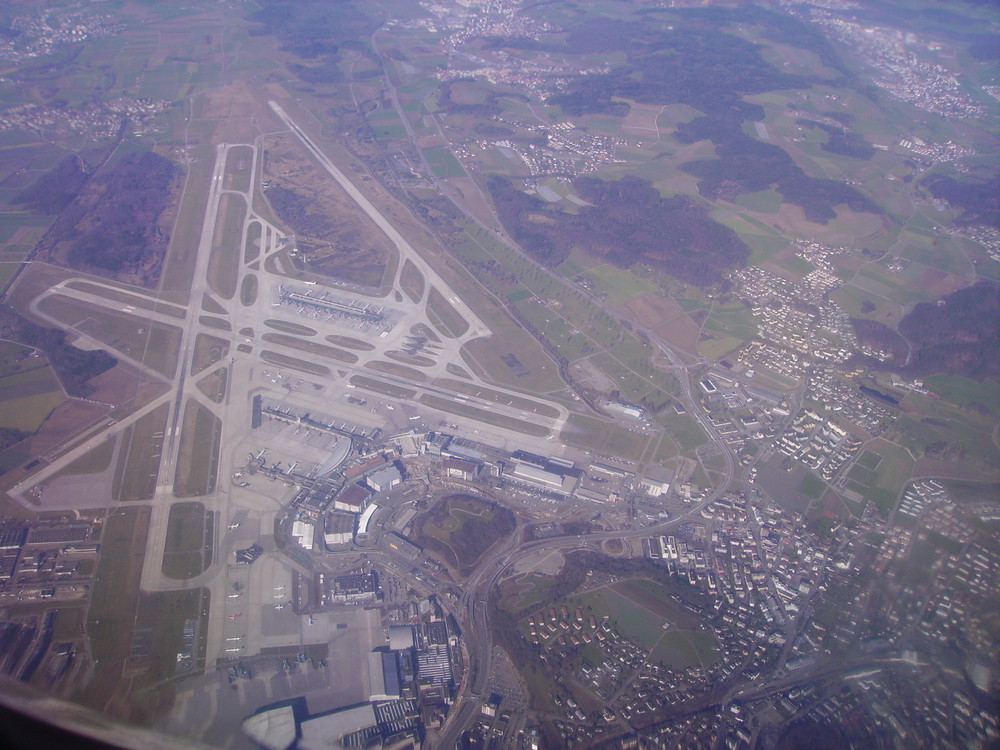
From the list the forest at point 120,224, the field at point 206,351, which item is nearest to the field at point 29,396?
the field at point 206,351

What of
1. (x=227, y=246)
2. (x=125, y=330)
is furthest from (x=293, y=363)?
(x=227, y=246)

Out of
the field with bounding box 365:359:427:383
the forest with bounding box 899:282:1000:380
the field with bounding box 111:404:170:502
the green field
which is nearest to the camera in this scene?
the field with bounding box 111:404:170:502

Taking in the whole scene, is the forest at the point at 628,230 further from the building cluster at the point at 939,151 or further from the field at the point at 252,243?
the building cluster at the point at 939,151

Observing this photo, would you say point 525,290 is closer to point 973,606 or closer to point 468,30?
point 973,606

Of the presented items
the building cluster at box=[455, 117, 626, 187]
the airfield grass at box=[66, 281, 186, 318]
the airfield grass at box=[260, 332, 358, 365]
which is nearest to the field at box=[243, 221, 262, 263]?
the airfield grass at box=[66, 281, 186, 318]

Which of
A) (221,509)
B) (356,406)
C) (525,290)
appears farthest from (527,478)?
(525,290)

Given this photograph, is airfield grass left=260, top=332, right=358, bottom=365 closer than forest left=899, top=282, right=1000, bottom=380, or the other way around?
airfield grass left=260, top=332, right=358, bottom=365

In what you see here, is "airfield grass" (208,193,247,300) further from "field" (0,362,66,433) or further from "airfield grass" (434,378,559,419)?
"airfield grass" (434,378,559,419)
